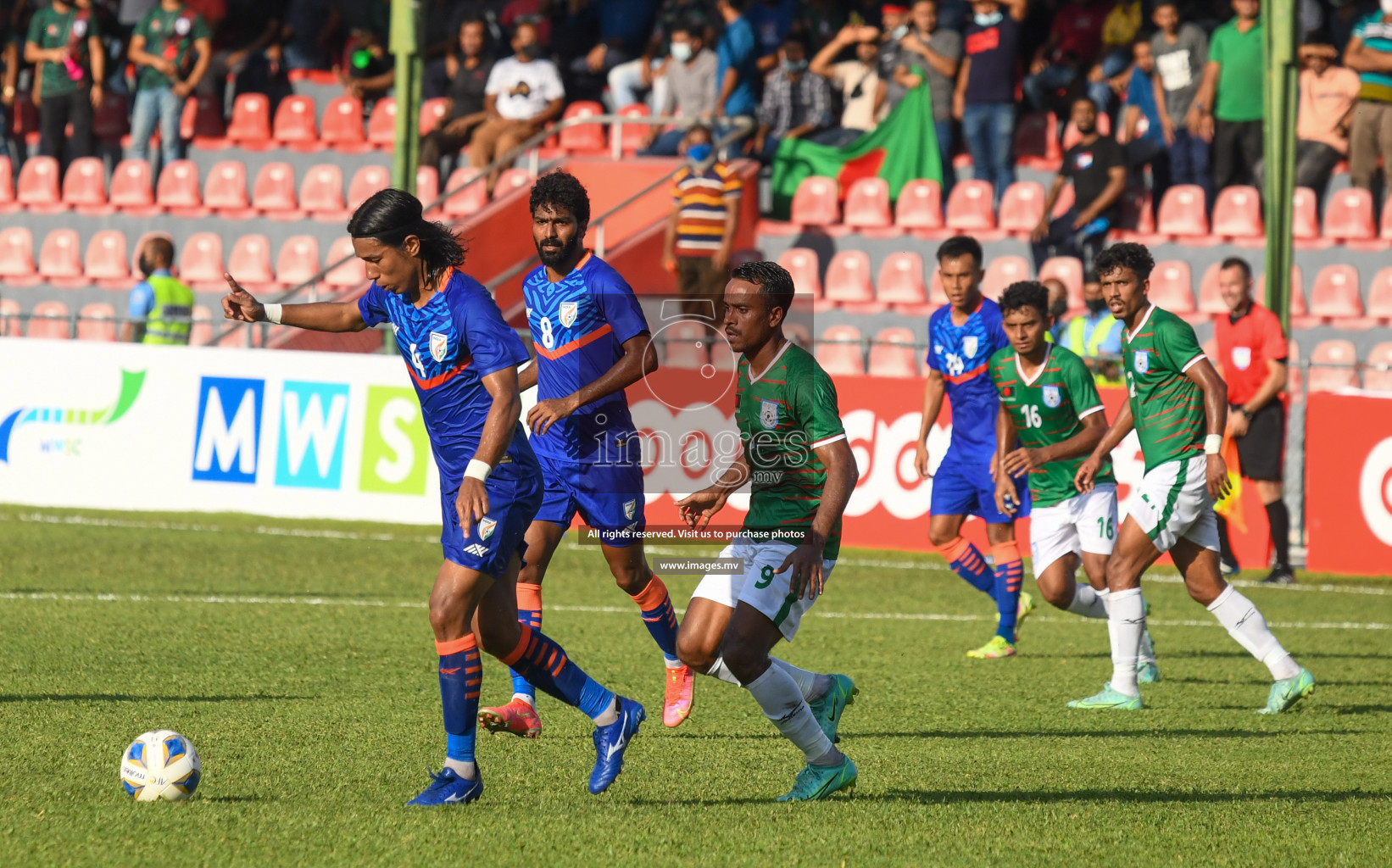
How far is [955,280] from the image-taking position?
32.5 feet

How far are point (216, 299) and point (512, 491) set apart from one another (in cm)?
1616

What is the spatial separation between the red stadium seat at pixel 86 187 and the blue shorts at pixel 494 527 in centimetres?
1807

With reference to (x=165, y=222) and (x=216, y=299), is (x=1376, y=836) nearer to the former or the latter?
(x=216, y=299)

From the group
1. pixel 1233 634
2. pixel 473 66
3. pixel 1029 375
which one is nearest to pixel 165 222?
pixel 473 66

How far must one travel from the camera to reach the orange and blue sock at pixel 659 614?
7.52 metres

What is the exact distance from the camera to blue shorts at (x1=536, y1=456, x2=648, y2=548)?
736cm

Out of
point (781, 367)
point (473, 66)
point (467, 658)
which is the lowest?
point (467, 658)

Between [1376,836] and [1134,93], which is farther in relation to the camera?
[1134,93]

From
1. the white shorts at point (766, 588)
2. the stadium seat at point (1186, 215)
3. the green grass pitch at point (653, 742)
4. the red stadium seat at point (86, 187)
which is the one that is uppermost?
the red stadium seat at point (86, 187)

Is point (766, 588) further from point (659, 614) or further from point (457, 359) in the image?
point (659, 614)

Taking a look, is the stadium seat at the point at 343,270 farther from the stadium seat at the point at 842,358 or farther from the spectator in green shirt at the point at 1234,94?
the spectator in green shirt at the point at 1234,94

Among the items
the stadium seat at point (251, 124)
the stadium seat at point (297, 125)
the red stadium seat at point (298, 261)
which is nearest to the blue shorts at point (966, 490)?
the red stadium seat at point (298, 261)

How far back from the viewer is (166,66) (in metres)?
21.5

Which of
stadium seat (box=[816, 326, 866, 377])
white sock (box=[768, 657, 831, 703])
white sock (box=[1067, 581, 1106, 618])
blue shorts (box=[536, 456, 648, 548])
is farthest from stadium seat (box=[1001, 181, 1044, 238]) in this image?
white sock (box=[768, 657, 831, 703])
